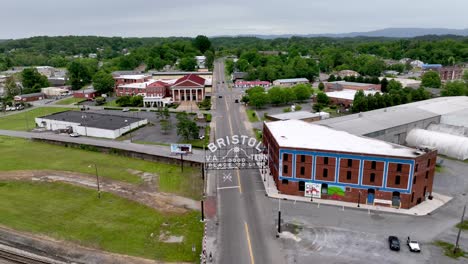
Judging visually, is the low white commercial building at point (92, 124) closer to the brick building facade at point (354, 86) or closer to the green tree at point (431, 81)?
the brick building facade at point (354, 86)

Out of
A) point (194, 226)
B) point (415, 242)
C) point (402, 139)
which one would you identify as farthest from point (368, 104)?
point (194, 226)

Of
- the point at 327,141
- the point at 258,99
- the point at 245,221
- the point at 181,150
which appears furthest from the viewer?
the point at 258,99

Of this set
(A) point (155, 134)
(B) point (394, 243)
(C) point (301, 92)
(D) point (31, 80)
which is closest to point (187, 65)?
(D) point (31, 80)

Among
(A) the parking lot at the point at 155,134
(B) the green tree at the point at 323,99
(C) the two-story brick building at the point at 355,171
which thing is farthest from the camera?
(B) the green tree at the point at 323,99

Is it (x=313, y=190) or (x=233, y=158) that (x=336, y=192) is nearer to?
(x=313, y=190)

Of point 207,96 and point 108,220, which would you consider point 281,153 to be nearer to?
point 108,220

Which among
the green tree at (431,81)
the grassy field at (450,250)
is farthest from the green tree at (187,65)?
the grassy field at (450,250)

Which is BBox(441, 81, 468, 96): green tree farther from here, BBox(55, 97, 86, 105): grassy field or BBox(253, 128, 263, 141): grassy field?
BBox(55, 97, 86, 105): grassy field
